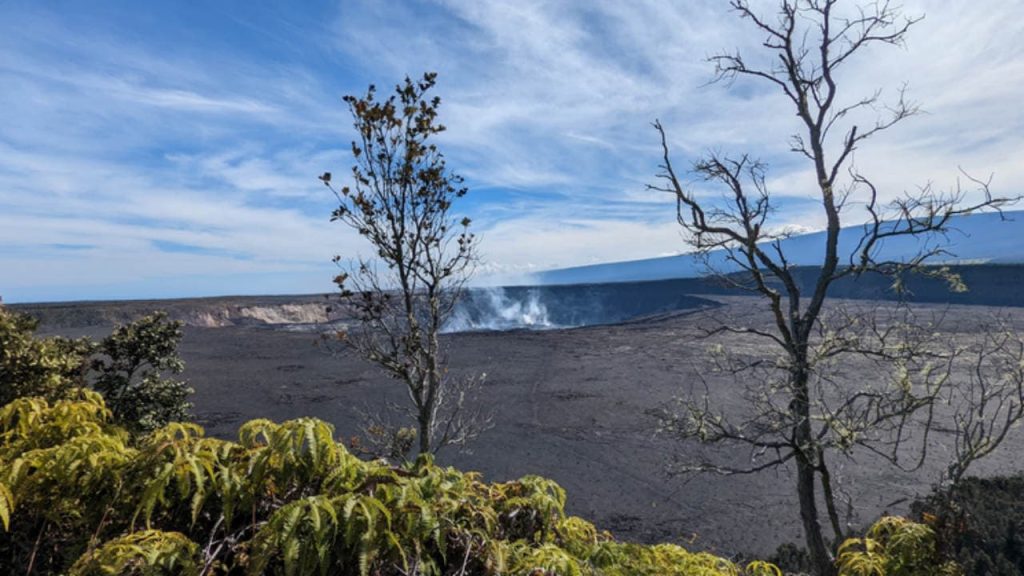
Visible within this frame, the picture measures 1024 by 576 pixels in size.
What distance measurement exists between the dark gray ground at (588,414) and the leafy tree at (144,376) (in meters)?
5.50

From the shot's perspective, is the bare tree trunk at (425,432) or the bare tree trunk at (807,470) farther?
the bare tree trunk at (425,432)

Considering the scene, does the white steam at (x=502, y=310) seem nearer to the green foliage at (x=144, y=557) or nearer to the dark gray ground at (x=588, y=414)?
the dark gray ground at (x=588, y=414)

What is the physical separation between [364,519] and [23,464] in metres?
0.88

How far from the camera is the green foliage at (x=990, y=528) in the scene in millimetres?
5480

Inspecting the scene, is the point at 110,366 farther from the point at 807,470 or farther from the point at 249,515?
the point at 807,470

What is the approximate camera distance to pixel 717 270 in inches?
215

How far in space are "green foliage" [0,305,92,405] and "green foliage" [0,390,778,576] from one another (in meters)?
2.15

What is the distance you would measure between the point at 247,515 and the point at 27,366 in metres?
3.02

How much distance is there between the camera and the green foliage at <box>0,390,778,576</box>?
102cm

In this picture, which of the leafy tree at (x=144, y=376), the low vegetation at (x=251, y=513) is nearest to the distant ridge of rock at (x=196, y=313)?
the leafy tree at (x=144, y=376)

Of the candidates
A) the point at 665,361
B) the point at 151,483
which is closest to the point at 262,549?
the point at 151,483

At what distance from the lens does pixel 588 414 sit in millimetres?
17672

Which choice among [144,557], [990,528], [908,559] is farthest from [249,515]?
[990,528]

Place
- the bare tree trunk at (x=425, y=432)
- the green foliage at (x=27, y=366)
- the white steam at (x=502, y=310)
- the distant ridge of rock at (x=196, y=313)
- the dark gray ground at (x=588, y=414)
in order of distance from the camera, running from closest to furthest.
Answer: the green foliage at (x=27, y=366)
the bare tree trunk at (x=425, y=432)
the dark gray ground at (x=588, y=414)
the distant ridge of rock at (x=196, y=313)
the white steam at (x=502, y=310)
